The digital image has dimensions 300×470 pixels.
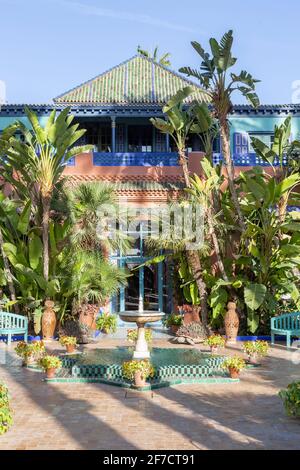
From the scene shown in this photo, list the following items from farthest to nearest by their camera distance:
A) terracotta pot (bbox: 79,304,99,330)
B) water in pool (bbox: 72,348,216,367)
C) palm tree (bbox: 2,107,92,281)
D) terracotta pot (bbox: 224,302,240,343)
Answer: terracotta pot (bbox: 79,304,99,330)
terracotta pot (bbox: 224,302,240,343)
palm tree (bbox: 2,107,92,281)
water in pool (bbox: 72,348,216,367)

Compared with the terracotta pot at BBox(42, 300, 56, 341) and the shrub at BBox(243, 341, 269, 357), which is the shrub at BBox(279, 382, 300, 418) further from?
the terracotta pot at BBox(42, 300, 56, 341)

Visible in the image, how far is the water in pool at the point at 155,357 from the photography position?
10.6 meters

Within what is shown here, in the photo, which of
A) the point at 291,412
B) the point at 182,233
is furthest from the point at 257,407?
the point at 182,233

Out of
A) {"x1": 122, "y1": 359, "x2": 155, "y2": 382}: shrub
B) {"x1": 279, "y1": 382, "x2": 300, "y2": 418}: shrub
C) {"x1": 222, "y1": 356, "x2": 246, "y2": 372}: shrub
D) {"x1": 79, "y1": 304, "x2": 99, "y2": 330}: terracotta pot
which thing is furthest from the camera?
{"x1": 79, "y1": 304, "x2": 99, "y2": 330}: terracotta pot

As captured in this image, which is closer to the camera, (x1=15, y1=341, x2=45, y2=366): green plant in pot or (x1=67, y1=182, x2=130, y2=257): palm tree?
(x1=15, y1=341, x2=45, y2=366): green plant in pot

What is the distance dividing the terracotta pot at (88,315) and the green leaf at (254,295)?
4.31m

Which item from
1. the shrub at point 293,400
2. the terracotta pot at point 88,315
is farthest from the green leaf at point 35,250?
the shrub at point 293,400

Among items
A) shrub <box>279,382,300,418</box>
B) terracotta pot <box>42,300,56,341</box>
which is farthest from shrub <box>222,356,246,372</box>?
terracotta pot <box>42,300,56,341</box>

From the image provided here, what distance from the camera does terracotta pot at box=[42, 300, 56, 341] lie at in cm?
1444

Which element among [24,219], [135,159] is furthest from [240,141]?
[24,219]

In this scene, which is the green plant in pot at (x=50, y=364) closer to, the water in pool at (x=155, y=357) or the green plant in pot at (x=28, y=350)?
the water in pool at (x=155, y=357)

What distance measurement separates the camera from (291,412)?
23.2ft

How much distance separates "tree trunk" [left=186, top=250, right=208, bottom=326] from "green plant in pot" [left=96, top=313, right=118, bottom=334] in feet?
8.95

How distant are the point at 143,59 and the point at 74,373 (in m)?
19.0
